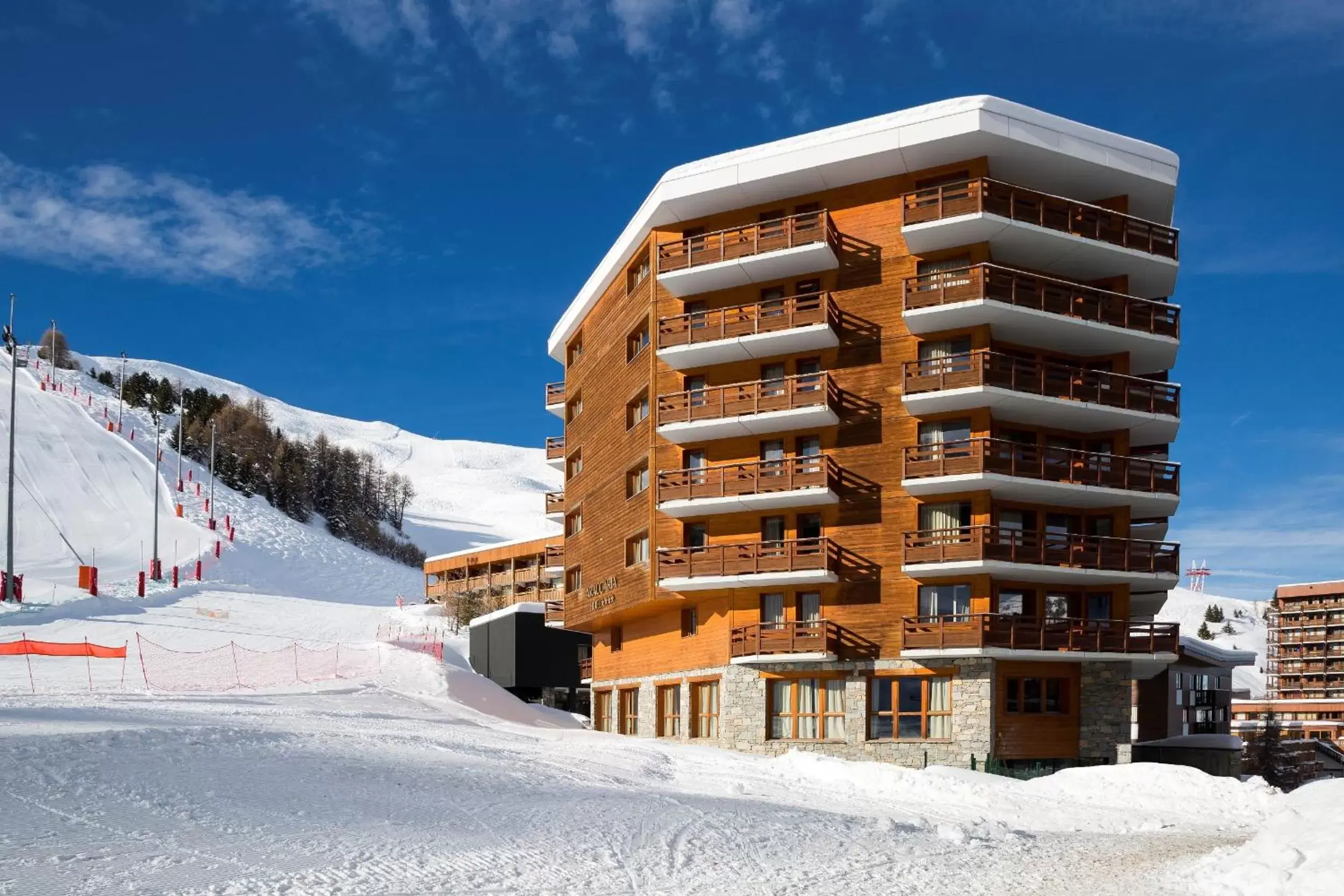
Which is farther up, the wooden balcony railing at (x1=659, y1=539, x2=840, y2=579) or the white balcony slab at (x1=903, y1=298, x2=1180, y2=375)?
the white balcony slab at (x1=903, y1=298, x2=1180, y2=375)

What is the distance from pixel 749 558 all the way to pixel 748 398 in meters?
5.31

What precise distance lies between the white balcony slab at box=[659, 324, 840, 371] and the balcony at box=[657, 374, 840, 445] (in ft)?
3.25

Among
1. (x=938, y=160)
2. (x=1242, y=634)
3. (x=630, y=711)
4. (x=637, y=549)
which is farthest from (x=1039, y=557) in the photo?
(x=1242, y=634)

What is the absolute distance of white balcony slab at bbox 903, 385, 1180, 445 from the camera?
36.8 meters

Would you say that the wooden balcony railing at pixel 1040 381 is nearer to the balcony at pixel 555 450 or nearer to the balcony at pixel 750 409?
the balcony at pixel 750 409

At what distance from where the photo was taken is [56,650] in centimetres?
4803

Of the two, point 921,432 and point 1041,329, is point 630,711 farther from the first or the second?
point 1041,329

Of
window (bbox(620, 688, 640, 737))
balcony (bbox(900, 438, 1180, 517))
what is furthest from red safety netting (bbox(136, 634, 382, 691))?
balcony (bbox(900, 438, 1180, 517))

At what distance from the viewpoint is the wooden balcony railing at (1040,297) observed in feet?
122

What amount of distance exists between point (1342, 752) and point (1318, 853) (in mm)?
98840

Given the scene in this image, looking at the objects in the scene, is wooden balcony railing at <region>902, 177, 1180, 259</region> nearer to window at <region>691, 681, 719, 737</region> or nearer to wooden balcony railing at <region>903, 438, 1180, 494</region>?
wooden balcony railing at <region>903, 438, 1180, 494</region>

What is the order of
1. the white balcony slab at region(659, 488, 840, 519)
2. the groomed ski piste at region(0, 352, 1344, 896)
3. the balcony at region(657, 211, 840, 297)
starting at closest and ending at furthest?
the groomed ski piste at region(0, 352, 1344, 896), the white balcony slab at region(659, 488, 840, 519), the balcony at region(657, 211, 840, 297)

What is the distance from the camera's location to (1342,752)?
98625 millimetres

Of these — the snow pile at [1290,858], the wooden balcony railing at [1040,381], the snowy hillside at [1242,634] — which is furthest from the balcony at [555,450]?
the snowy hillside at [1242,634]
